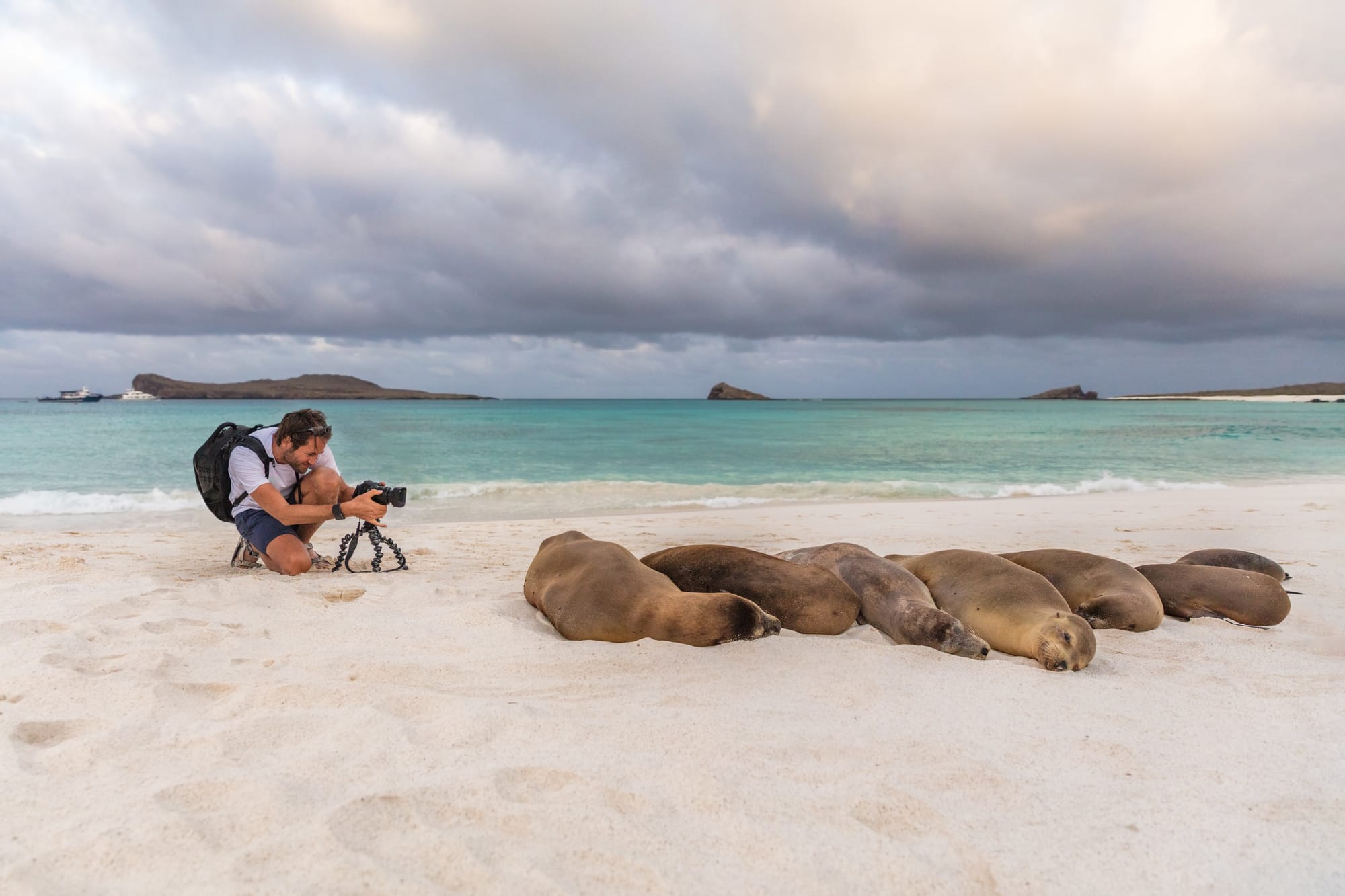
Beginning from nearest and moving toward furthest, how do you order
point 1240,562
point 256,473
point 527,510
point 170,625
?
point 170,625 → point 256,473 → point 1240,562 → point 527,510

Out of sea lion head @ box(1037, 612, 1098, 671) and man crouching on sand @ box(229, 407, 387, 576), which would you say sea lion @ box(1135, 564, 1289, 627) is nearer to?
sea lion head @ box(1037, 612, 1098, 671)

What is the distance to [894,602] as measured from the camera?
4.30 meters

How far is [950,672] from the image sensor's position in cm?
356

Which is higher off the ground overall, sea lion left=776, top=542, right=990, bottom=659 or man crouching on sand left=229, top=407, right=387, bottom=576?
man crouching on sand left=229, top=407, right=387, bottom=576

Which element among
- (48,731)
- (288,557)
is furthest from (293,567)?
(48,731)

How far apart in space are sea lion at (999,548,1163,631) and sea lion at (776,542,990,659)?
0.93 meters

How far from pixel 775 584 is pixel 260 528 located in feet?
13.1

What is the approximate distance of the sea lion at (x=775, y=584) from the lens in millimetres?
4227

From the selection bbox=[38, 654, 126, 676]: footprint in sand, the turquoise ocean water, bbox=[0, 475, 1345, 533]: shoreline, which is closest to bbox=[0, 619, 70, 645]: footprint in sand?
bbox=[38, 654, 126, 676]: footprint in sand

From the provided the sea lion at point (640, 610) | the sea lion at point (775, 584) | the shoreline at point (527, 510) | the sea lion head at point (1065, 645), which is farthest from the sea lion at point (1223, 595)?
the shoreline at point (527, 510)

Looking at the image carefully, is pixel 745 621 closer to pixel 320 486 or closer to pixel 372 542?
pixel 372 542

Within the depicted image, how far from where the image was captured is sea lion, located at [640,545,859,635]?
423cm

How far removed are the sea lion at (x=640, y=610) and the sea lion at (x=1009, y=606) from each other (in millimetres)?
1231

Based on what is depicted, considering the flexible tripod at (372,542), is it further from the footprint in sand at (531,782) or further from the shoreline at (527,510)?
the shoreline at (527,510)
